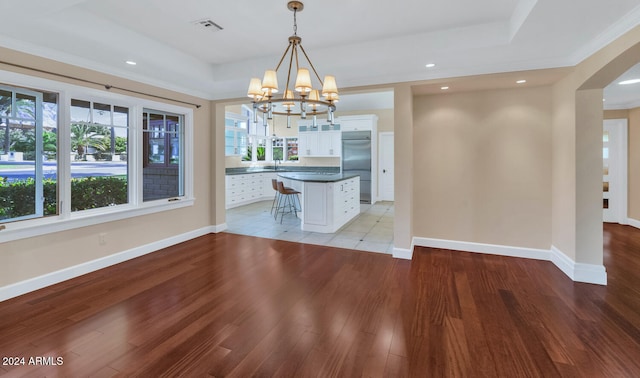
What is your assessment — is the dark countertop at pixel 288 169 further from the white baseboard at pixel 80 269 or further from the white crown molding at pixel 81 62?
the white crown molding at pixel 81 62

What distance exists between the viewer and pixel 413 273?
3393 mm

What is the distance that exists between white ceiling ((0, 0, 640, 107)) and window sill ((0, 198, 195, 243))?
1659mm

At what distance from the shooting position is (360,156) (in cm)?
847

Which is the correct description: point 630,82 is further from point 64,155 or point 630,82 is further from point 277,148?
point 277,148

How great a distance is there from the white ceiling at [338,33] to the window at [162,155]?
72cm

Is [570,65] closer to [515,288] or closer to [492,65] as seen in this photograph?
[492,65]

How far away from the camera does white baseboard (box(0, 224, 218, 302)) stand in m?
2.77

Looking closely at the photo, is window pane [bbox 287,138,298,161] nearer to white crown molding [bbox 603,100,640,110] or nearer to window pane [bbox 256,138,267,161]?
window pane [bbox 256,138,267,161]

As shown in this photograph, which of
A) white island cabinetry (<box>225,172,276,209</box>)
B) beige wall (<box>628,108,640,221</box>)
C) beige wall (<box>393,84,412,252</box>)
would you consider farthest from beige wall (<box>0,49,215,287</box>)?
beige wall (<box>628,108,640,221</box>)

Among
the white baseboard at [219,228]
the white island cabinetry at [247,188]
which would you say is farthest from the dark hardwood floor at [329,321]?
the white island cabinetry at [247,188]

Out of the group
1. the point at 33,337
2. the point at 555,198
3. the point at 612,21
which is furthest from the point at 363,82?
the point at 33,337

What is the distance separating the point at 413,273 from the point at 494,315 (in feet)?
3.32

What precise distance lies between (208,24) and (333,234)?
3.54 metres

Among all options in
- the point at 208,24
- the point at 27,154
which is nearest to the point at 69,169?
the point at 27,154
